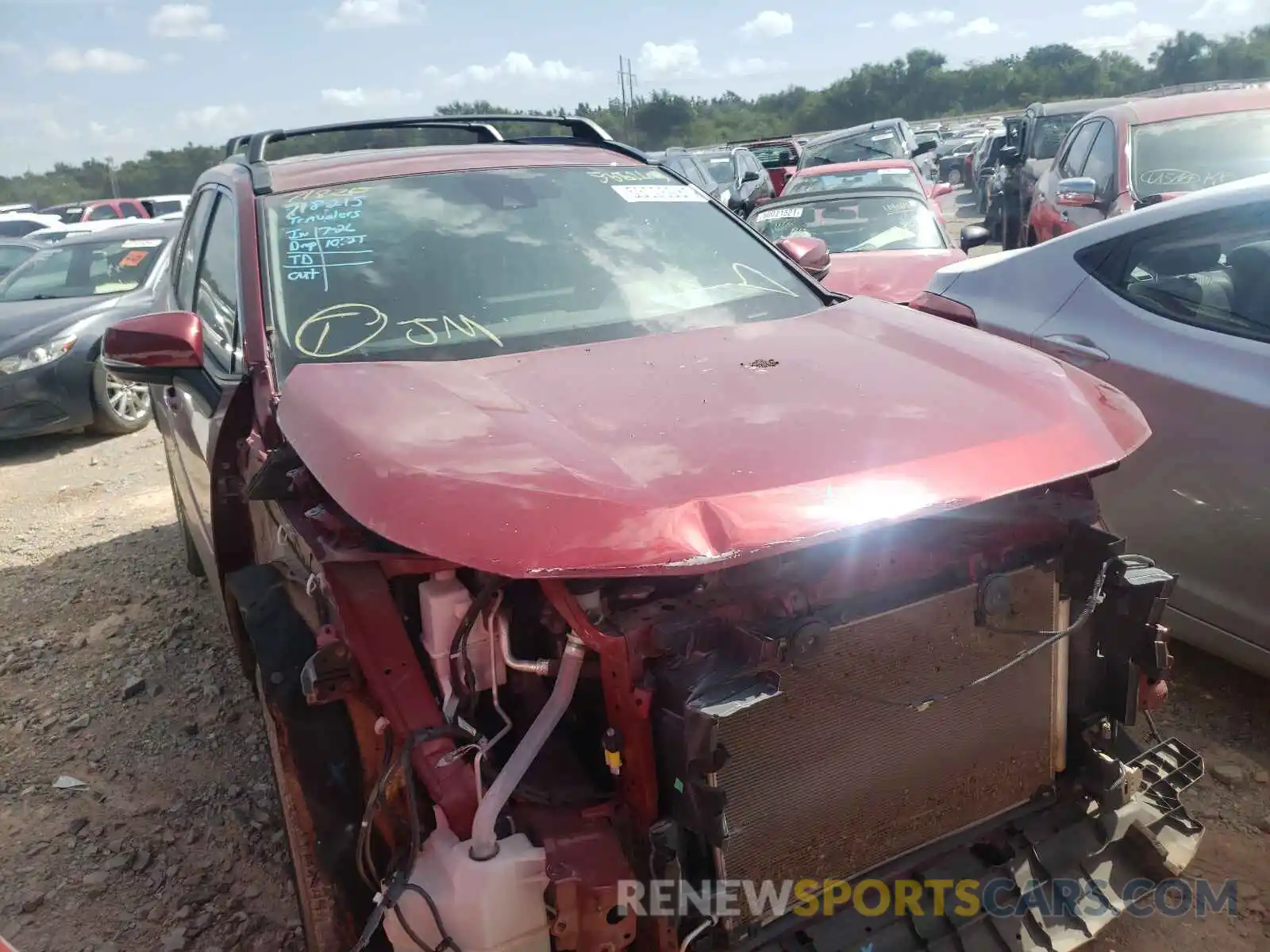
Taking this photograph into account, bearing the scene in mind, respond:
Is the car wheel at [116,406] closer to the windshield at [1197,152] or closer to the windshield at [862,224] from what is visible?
the windshield at [862,224]

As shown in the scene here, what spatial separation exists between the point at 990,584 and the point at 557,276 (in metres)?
1.57

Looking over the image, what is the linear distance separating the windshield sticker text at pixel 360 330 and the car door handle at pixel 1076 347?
1.86m

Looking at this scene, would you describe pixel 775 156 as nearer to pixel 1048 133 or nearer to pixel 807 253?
pixel 1048 133

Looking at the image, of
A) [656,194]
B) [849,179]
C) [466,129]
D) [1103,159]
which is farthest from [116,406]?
[1103,159]

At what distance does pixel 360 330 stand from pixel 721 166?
13.1 meters

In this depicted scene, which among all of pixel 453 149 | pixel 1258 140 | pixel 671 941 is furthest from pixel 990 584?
pixel 1258 140

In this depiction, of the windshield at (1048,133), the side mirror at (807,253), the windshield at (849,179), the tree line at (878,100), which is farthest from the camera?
the tree line at (878,100)

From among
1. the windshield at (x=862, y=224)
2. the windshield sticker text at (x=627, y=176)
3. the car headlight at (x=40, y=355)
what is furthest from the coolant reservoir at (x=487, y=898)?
the car headlight at (x=40, y=355)

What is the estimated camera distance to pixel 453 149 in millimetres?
3533

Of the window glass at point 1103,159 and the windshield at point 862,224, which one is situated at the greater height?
the window glass at point 1103,159

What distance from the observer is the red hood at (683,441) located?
1668 millimetres

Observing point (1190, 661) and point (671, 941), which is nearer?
point (671, 941)

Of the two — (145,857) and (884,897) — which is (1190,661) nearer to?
(884,897)

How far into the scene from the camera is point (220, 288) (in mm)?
3197
